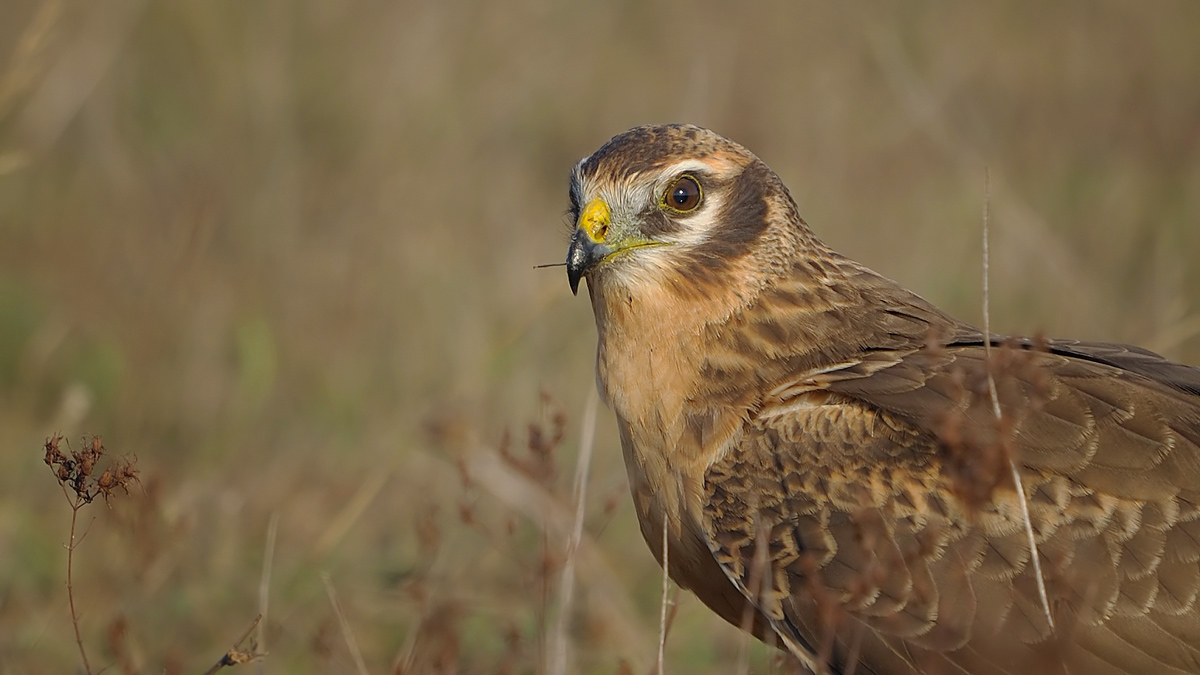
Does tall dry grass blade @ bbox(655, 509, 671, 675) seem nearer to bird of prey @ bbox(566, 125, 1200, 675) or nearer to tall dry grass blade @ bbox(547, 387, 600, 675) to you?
bird of prey @ bbox(566, 125, 1200, 675)

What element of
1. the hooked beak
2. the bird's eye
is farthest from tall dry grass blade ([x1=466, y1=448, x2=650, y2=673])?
the bird's eye

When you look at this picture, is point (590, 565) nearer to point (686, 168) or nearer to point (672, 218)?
point (672, 218)

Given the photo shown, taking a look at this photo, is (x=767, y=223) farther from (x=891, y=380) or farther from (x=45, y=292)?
(x=45, y=292)

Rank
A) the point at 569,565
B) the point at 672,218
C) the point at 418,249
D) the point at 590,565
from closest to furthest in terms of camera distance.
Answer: the point at 569,565, the point at 672,218, the point at 590,565, the point at 418,249

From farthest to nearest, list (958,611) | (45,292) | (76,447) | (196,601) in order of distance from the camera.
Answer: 1. (45,292)
2. (76,447)
3. (196,601)
4. (958,611)

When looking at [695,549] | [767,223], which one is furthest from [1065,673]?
[767,223]

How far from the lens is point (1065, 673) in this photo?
385cm

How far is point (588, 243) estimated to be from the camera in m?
5.04

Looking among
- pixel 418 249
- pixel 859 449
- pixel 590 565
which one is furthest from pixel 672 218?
pixel 418 249

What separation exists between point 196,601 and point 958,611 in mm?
3525

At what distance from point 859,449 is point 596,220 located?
130cm

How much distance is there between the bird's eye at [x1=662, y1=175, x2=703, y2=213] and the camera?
16.8ft

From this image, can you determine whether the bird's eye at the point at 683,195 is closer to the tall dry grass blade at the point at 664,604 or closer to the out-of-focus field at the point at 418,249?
the out-of-focus field at the point at 418,249

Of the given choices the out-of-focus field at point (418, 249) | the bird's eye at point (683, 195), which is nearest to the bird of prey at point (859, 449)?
the bird's eye at point (683, 195)
